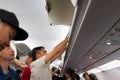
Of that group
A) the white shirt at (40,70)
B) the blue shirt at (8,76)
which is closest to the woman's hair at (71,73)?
the white shirt at (40,70)

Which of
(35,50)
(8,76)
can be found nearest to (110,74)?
(35,50)

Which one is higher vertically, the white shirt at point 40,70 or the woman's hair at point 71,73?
the white shirt at point 40,70

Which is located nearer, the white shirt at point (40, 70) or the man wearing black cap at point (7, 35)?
Result: the man wearing black cap at point (7, 35)

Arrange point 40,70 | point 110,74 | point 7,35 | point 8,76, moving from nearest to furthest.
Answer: point 7,35, point 8,76, point 40,70, point 110,74

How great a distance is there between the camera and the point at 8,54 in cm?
189

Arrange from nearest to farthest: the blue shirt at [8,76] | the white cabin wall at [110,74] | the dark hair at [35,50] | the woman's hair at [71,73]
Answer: the blue shirt at [8,76] → the dark hair at [35,50] → the woman's hair at [71,73] → the white cabin wall at [110,74]

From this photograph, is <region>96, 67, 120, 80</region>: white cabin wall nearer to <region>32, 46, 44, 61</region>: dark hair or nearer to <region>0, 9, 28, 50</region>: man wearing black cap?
<region>32, 46, 44, 61</region>: dark hair

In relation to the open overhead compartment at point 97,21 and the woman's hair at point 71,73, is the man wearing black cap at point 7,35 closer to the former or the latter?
the open overhead compartment at point 97,21

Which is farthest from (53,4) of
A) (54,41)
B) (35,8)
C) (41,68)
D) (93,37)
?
(54,41)

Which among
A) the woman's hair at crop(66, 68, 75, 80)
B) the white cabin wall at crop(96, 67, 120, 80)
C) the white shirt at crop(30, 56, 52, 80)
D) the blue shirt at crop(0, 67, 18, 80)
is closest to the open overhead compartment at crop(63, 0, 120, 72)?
the white shirt at crop(30, 56, 52, 80)

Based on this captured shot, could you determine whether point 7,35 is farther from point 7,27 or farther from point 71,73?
point 71,73

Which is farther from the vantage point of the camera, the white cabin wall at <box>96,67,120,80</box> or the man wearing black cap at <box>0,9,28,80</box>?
the white cabin wall at <box>96,67,120,80</box>

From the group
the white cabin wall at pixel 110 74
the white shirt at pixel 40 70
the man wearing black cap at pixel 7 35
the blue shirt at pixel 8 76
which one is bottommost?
the white cabin wall at pixel 110 74

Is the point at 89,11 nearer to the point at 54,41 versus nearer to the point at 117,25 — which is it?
the point at 117,25
